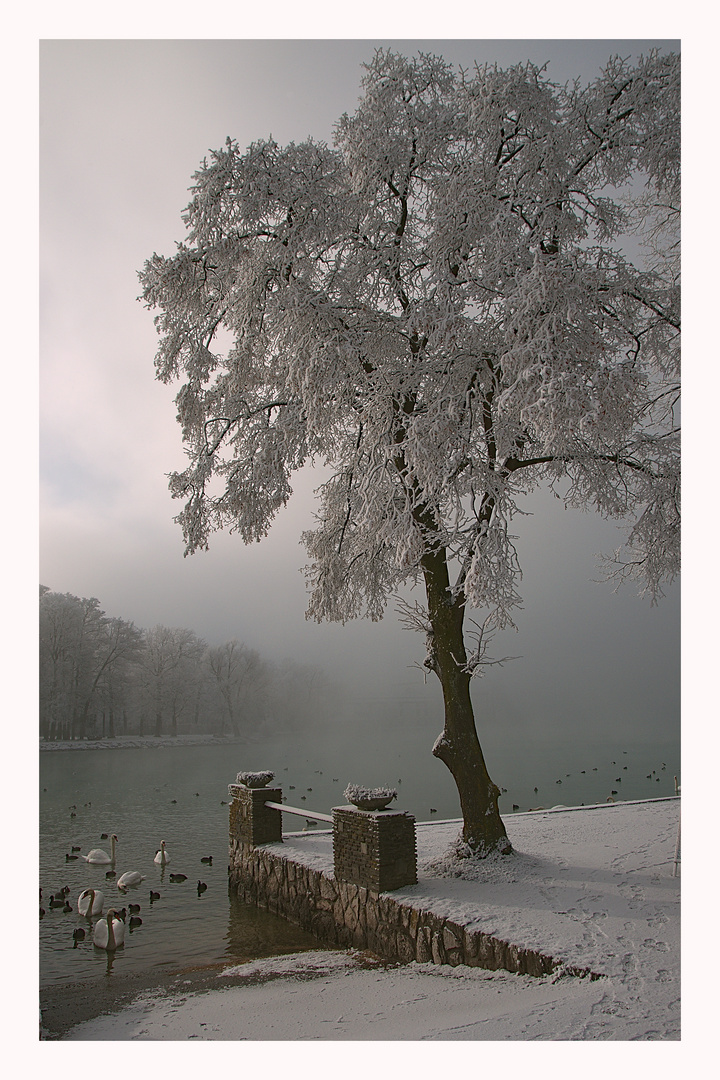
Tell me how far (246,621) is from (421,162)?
1882 cm

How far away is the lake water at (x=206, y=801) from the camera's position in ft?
23.1

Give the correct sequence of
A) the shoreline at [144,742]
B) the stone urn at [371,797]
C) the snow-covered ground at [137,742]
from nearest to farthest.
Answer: the stone urn at [371,797]
the snow-covered ground at [137,742]
the shoreline at [144,742]

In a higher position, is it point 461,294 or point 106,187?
point 106,187

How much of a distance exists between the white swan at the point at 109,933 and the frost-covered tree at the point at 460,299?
3646mm

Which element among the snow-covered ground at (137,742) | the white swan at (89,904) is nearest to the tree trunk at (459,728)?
the white swan at (89,904)

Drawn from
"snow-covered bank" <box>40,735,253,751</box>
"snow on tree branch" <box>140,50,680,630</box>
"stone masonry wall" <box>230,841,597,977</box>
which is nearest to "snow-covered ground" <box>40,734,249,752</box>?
"snow-covered bank" <box>40,735,253,751</box>

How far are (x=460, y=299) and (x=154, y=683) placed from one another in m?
27.3

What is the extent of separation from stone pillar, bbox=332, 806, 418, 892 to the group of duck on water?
8.25 ft

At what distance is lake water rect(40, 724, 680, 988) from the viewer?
7.05 metres

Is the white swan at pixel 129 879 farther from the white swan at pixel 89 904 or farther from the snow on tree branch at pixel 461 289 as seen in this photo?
the snow on tree branch at pixel 461 289

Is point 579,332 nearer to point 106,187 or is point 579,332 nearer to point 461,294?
point 461,294
